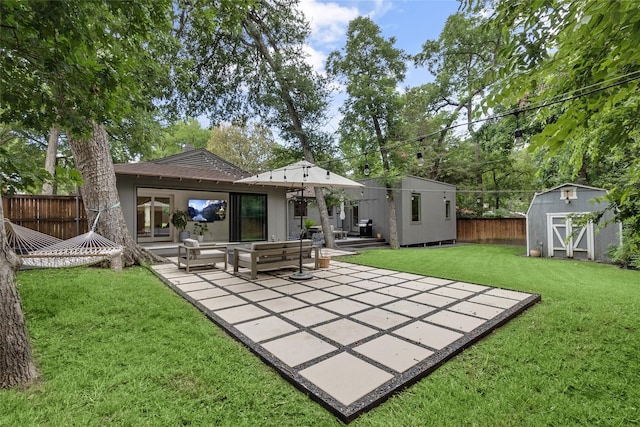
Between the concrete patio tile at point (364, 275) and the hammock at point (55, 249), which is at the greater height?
the hammock at point (55, 249)

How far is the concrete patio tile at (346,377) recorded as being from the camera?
87.7 inches

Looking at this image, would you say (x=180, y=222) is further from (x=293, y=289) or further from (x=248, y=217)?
(x=293, y=289)

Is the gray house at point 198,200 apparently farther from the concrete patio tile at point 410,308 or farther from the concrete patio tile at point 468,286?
the concrete patio tile at point 468,286

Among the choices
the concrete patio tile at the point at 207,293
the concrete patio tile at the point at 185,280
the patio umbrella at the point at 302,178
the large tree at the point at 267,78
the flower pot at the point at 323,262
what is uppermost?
the large tree at the point at 267,78

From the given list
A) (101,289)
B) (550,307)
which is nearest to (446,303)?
(550,307)

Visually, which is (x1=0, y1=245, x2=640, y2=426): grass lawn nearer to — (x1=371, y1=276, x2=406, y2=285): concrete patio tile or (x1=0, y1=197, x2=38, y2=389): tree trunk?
(x1=0, y1=197, x2=38, y2=389): tree trunk

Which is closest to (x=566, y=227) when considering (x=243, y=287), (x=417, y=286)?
(x=417, y=286)

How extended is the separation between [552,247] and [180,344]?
12.3 meters

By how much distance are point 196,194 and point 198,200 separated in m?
0.29

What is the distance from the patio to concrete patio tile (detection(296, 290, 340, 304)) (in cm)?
2

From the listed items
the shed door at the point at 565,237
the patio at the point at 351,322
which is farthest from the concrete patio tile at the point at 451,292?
the shed door at the point at 565,237

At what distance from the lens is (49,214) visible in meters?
7.45

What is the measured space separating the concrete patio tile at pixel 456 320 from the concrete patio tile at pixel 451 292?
0.94 metres

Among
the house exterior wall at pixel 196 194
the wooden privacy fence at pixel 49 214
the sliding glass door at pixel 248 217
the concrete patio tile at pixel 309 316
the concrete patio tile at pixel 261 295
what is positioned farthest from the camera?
the sliding glass door at pixel 248 217
